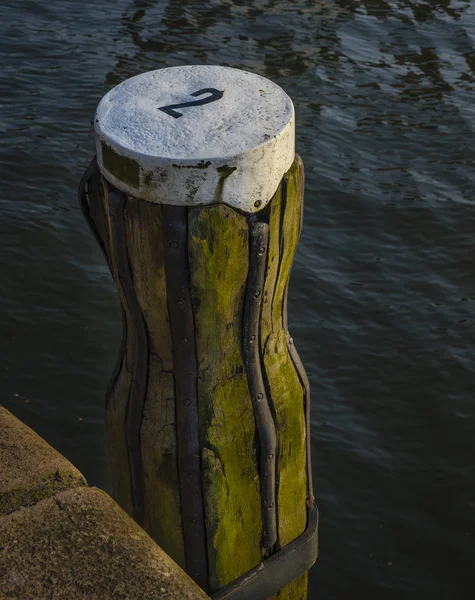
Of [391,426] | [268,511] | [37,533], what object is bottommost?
[391,426]

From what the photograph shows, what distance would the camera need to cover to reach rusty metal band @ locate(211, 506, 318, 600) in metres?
2.66

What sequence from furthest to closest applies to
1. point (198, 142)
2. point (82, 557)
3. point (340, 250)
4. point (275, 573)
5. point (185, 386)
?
point (340, 250), point (275, 573), point (185, 386), point (198, 142), point (82, 557)

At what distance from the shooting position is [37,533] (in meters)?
1.60

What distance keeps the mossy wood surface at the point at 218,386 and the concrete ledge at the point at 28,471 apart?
0.55 m

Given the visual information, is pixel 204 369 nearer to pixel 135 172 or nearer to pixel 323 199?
pixel 135 172

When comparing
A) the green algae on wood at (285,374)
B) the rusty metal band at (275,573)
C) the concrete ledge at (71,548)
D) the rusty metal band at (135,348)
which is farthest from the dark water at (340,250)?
the concrete ledge at (71,548)

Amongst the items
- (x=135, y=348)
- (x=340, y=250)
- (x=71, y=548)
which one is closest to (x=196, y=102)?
(x=135, y=348)

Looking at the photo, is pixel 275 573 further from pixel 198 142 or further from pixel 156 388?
pixel 198 142

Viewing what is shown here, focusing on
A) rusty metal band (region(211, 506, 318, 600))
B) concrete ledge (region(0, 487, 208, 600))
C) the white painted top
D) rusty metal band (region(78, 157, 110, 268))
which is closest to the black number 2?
the white painted top

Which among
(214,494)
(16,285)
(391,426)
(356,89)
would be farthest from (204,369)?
(356,89)

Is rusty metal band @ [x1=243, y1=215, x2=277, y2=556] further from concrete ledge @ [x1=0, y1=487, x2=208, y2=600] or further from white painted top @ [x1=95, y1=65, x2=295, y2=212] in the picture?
concrete ledge @ [x1=0, y1=487, x2=208, y2=600]

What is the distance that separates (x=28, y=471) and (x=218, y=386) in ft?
2.41

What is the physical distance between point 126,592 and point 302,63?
35.4 feet

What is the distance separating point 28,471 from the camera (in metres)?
1.83
